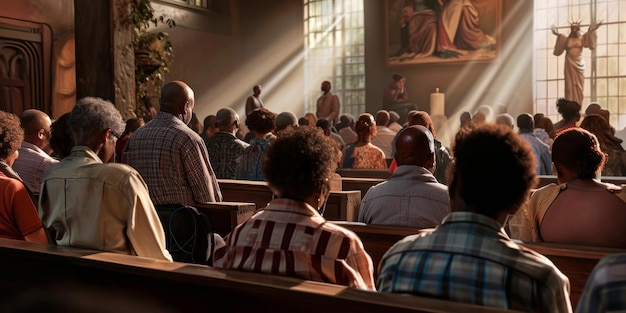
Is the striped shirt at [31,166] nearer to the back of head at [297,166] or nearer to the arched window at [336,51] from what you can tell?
the back of head at [297,166]

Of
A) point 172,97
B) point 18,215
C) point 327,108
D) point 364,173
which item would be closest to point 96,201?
point 18,215

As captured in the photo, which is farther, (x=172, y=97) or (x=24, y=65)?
(x=24, y=65)

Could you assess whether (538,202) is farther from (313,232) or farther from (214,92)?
(214,92)

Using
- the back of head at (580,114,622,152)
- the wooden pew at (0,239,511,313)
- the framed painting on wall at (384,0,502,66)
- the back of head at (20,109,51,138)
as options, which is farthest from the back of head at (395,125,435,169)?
the framed painting on wall at (384,0,502,66)

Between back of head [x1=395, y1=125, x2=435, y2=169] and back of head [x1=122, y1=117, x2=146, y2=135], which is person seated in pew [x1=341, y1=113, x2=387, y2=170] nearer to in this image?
back of head [x1=122, y1=117, x2=146, y2=135]

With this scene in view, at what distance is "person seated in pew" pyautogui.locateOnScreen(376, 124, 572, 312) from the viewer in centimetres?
173

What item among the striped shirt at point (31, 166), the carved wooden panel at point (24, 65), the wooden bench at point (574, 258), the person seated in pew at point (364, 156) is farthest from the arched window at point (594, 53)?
the wooden bench at point (574, 258)

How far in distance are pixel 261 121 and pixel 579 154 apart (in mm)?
3219

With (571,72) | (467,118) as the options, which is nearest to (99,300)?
(467,118)

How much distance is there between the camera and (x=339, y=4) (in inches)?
789

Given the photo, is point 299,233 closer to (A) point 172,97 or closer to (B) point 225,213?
(B) point 225,213

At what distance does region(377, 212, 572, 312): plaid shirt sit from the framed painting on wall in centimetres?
1602

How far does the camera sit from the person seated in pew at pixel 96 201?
2.89 m

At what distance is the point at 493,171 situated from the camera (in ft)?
6.06
